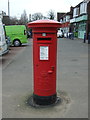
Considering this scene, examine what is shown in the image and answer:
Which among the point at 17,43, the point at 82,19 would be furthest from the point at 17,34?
the point at 82,19

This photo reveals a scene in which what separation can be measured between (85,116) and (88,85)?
2144 mm

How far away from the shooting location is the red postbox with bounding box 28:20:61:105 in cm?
412

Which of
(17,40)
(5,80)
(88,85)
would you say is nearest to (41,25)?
(88,85)

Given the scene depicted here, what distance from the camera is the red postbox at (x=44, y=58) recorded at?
4125 millimetres

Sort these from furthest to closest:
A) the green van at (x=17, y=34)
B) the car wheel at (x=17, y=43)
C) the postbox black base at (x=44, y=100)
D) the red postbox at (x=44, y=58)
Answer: the car wheel at (x=17, y=43)
the green van at (x=17, y=34)
the postbox black base at (x=44, y=100)
the red postbox at (x=44, y=58)

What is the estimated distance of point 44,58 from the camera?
13.9 ft

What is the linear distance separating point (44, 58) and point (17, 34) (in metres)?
16.6

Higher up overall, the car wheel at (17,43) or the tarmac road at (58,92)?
the car wheel at (17,43)

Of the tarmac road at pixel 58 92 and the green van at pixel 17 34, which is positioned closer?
the tarmac road at pixel 58 92

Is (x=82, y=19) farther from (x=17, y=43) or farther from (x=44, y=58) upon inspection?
(x=44, y=58)

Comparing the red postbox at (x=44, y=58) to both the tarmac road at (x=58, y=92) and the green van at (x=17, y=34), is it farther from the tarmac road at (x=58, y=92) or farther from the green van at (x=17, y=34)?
the green van at (x=17, y=34)

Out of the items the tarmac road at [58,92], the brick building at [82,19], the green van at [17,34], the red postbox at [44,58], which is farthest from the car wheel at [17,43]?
the red postbox at [44,58]

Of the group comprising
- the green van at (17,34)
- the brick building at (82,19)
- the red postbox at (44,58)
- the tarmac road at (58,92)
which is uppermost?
the brick building at (82,19)

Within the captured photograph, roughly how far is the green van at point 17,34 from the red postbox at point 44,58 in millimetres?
16229
